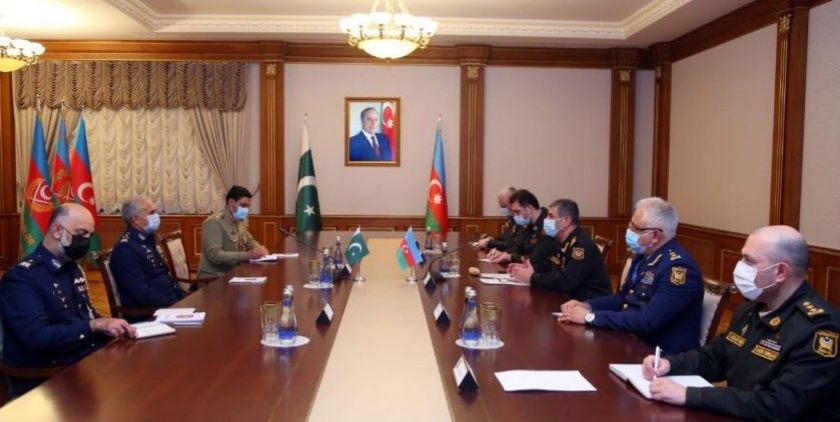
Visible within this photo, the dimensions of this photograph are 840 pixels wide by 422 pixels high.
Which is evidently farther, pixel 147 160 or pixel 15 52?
pixel 147 160

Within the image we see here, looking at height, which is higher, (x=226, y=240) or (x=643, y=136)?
(x=643, y=136)

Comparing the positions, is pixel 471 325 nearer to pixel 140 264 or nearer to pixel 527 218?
pixel 140 264

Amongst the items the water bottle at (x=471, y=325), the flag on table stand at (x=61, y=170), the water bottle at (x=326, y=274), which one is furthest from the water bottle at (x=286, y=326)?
the flag on table stand at (x=61, y=170)

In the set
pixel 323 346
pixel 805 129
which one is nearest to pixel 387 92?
pixel 805 129

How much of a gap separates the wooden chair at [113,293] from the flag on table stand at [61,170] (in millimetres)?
4030

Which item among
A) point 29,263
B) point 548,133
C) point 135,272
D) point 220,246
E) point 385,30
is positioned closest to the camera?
point 29,263

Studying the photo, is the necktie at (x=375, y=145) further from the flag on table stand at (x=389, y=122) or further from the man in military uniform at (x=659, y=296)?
the man in military uniform at (x=659, y=296)

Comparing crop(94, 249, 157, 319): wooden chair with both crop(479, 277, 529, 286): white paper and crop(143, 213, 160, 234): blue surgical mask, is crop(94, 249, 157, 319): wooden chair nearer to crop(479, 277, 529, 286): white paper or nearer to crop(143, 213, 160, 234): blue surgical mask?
crop(143, 213, 160, 234): blue surgical mask

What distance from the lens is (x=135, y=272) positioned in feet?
12.1

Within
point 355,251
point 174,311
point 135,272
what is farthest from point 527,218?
point 174,311

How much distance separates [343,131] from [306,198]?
97 cm

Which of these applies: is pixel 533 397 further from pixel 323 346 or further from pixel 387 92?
pixel 387 92

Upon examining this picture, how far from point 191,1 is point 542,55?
3981mm

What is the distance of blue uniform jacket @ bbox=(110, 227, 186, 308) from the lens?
12.1ft
